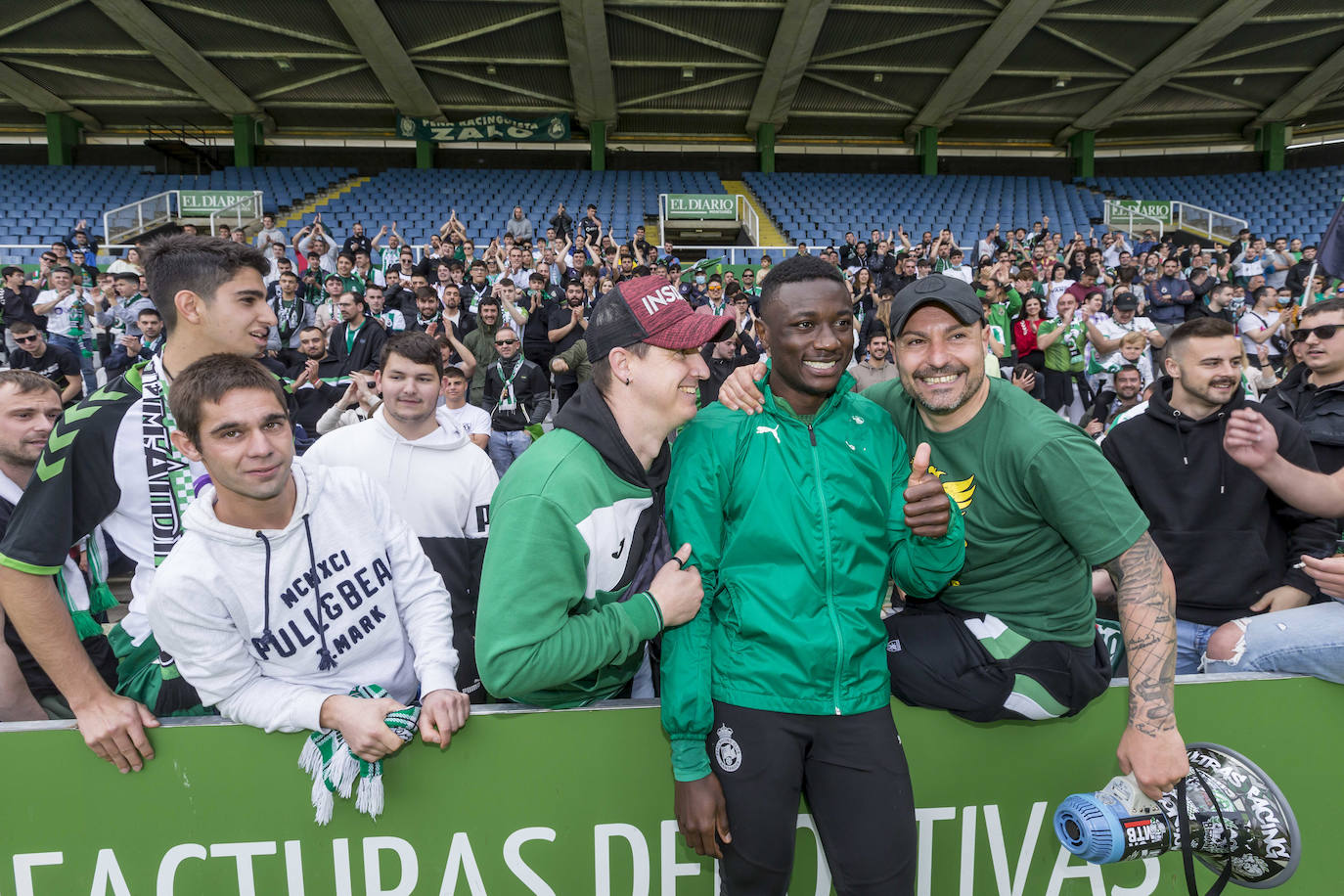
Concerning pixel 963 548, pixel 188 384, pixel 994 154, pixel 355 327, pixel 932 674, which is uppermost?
pixel 994 154

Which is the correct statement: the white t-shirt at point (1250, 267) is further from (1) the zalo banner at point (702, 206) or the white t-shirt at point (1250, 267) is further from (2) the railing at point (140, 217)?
(2) the railing at point (140, 217)

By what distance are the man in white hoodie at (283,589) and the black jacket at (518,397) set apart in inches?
205

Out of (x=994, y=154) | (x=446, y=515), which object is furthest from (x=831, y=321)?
(x=994, y=154)

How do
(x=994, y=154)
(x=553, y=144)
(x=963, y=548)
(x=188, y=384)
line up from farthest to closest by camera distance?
(x=994, y=154) → (x=553, y=144) → (x=188, y=384) → (x=963, y=548)

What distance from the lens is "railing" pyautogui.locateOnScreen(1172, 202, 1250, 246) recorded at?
837 inches

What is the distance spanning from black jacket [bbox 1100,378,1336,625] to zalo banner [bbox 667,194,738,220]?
683 inches

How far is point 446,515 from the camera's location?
3.06m

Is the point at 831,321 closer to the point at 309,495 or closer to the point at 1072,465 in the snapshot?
the point at 1072,465

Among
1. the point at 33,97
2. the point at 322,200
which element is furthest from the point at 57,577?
the point at 33,97

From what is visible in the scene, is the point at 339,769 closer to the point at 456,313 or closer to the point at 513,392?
the point at 513,392

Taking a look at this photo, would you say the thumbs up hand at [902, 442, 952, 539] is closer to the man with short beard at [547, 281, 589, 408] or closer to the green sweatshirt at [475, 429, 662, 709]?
the green sweatshirt at [475, 429, 662, 709]

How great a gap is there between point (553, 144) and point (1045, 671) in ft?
87.0

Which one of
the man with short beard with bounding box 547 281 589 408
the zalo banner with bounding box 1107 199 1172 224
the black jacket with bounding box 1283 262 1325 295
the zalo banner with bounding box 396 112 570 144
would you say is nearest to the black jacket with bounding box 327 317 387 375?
the man with short beard with bounding box 547 281 589 408

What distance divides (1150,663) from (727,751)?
0.97 metres
